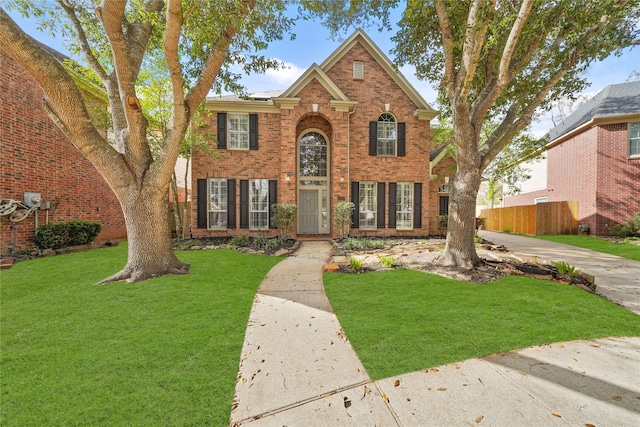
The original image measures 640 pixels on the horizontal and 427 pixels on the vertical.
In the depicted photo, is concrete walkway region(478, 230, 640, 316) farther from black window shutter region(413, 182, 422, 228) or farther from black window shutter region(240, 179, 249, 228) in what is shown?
black window shutter region(240, 179, 249, 228)

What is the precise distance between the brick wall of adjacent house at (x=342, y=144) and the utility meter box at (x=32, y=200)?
4599 millimetres

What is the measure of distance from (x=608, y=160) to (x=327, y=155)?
13.5 m

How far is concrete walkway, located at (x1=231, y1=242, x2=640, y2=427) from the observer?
6.34 ft

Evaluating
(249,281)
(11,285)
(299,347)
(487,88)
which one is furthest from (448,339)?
(11,285)

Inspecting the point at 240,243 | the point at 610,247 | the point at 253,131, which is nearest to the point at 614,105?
the point at 610,247

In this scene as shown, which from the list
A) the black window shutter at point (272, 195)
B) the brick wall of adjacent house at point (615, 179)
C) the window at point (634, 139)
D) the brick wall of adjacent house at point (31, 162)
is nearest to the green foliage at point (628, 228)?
the brick wall of adjacent house at point (615, 179)

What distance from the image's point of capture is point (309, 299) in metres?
4.49

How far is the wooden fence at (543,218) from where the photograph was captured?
45.0 feet

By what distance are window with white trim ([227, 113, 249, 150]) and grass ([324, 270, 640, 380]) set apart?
8.66m

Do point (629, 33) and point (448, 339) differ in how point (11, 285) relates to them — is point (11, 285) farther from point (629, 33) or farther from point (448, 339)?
point (629, 33)

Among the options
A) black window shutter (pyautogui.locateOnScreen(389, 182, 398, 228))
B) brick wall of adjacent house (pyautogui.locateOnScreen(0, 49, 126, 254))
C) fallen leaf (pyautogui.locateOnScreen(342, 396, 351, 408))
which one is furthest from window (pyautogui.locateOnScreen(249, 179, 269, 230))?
fallen leaf (pyautogui.locateOnScreen(342, 396, 351, 408))

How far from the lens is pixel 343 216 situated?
10906 millimetres

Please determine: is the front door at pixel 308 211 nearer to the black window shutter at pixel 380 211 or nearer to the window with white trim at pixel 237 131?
the black window shutter at pixel 380 211

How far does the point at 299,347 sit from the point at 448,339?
5.73 feet
